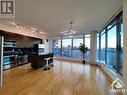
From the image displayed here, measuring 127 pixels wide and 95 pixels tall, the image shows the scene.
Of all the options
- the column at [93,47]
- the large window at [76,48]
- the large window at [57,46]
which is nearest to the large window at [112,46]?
the column at [93,47]

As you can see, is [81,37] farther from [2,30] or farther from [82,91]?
[82,91]

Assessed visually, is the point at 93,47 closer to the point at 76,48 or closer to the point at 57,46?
the point at 76,48

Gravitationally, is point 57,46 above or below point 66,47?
above

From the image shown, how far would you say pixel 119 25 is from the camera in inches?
163

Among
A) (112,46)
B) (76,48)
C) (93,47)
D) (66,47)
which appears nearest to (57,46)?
(66,47)

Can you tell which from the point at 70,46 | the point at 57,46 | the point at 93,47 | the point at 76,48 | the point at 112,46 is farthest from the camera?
the point at 57,46

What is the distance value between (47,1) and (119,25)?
2976 mm

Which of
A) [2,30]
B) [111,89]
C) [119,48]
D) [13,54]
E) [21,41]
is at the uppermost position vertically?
[2,30]

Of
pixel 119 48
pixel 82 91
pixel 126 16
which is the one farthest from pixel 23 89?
pixel 119 48

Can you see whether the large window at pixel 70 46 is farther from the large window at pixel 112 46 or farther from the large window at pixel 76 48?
the large window at pixel 112 46

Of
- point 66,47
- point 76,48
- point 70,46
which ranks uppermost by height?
point 70,46

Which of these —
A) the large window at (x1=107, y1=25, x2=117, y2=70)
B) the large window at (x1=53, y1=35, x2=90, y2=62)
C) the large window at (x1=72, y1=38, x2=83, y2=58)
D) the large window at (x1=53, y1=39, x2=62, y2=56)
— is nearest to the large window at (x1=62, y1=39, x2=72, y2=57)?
the large window at (x1=53, y1=35, x2=90, y2=62)

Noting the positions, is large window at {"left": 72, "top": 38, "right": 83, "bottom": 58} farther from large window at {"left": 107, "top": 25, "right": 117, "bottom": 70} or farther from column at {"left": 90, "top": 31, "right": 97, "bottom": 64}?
large window at {"left": 107, "top": 25, "right": 117, "bottom": 70}

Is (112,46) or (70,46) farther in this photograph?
(70,46)
